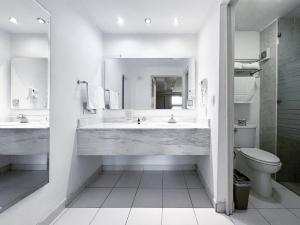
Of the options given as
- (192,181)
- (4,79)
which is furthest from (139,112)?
(4,79)

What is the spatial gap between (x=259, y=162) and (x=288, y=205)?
514 mm

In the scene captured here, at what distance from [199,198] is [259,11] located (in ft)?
8.38

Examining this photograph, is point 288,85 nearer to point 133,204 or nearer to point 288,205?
point 288,205

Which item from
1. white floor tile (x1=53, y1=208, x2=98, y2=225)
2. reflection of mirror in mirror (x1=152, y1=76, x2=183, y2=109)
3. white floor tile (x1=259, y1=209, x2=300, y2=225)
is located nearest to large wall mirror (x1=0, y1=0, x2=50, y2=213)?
white floor tile (x1=53, y1=208, x2=98, y2=225)

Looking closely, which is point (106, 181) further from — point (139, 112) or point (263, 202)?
point (263, 202)

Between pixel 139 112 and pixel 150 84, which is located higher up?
pixel 150 84

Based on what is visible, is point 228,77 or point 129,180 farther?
point 129,180

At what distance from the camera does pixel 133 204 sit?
2045mm

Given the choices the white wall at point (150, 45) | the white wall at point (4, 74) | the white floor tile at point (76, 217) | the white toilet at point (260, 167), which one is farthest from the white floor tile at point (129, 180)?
the white wall at point (150, 45)

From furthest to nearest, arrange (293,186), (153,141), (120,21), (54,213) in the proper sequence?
(120,21) → (293,186) → (153,141) → (54,213)

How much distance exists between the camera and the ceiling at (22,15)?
1.24 m

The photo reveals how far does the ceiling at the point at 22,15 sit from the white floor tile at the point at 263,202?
2.73m

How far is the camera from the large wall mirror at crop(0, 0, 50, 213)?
4.11 ft

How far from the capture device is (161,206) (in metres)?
2.00
